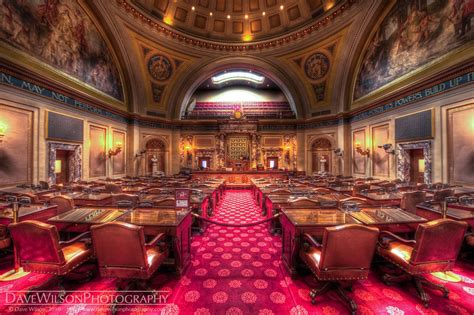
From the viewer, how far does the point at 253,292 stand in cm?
262

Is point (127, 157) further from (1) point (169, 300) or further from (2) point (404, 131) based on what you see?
(2) point (404, 131)

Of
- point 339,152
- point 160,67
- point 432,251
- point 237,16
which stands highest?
point 237,16

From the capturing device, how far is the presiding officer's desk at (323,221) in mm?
2725

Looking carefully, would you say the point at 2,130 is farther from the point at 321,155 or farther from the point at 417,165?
the point at 321,155

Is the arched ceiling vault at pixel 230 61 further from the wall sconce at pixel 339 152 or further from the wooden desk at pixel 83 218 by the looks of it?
the wooden desk at pixel 83 218

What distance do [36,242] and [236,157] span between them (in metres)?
15.2

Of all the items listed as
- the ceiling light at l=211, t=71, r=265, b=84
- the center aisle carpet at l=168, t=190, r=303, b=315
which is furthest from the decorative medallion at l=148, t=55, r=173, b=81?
the center aisle carpet at l=168, t=190, r=303, b=315

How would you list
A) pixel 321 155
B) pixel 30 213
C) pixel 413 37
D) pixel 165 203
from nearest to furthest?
pixel 30 213
pixel 165 203
pixel 413 37
pixel 321 155

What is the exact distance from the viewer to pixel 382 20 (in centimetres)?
1062

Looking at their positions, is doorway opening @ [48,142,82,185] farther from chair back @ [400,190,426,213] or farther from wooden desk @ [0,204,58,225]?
A: chair back @ [400,190,426,213]

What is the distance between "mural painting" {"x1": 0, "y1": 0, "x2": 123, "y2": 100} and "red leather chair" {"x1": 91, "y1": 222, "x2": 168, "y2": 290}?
891 centimetres

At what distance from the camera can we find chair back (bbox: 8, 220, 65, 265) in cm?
216

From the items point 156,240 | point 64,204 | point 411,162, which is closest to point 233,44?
point 411,162

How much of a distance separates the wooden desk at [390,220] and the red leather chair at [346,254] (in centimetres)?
73
